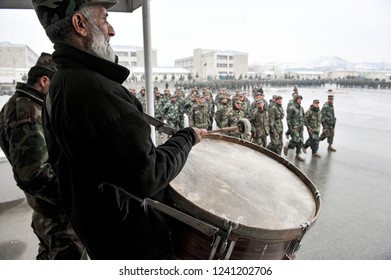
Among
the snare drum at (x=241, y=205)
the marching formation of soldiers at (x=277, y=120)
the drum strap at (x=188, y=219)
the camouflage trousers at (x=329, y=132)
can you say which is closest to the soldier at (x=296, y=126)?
the marching formation of soldiers at (x=277, y=120)

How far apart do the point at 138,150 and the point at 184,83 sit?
891 inches

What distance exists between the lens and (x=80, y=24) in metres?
0.91

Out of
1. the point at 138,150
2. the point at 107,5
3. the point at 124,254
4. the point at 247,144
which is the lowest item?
the point at 124,254

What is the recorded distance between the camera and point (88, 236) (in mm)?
1035

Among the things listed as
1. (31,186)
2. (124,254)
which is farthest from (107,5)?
(31,186)

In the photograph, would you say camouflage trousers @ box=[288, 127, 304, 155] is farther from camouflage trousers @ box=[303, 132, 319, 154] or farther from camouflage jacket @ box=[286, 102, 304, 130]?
camouflage trousers @ box=[303, 132, 319, 154]

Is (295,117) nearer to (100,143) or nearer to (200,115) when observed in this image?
(200,115)

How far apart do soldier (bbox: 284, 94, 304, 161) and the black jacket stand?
593cm

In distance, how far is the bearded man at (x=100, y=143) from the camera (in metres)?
0.80

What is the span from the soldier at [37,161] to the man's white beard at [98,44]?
85cm

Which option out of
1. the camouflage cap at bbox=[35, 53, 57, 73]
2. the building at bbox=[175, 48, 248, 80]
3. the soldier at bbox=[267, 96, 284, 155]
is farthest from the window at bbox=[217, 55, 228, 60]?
the camouflage cap at bbox=[35, 53, 57, 73]

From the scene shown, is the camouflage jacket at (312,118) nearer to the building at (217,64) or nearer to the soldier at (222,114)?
the soldier at (222,114)

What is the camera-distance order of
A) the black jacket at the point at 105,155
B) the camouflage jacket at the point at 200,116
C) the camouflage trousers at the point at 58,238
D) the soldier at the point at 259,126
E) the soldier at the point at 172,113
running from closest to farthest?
the black jacket at the point at 105,155, the camouflage trousers at the point at 58,238, the soldier at the point at 259,126, the camouflage jacket at the point at 200,116, the soldier at the point at 172,113
